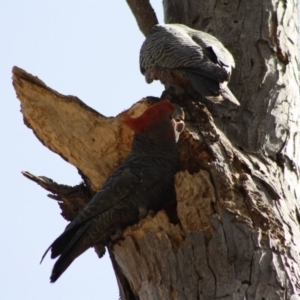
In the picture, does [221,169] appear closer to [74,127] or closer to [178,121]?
[178,121]

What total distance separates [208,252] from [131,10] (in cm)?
265

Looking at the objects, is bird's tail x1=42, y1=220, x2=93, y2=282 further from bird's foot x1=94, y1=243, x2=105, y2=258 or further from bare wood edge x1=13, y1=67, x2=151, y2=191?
bare wood edge x1=13, y1=67, x2=151, y2=191

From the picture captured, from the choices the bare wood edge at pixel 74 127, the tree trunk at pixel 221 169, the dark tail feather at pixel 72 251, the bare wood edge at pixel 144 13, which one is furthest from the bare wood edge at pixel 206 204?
the bare wood edge at pixel 144 13

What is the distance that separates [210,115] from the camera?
13.3ft

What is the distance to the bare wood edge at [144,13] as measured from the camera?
545cm

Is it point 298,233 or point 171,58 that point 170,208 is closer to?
point 298,233

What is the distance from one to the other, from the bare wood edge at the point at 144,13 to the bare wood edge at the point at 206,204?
1.65 m

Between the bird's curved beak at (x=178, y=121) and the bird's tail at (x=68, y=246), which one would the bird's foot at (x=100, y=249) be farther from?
the bird's curved beak at (x=178, y=121)

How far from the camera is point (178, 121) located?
4051 millimetres

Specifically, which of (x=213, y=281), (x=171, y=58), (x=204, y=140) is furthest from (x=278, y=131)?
(x=213, y=281)

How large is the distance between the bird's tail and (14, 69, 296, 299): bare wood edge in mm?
196

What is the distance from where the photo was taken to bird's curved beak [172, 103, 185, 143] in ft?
13.2

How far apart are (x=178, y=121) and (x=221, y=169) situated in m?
0.48

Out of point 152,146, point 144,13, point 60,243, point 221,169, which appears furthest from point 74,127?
point 144,13
